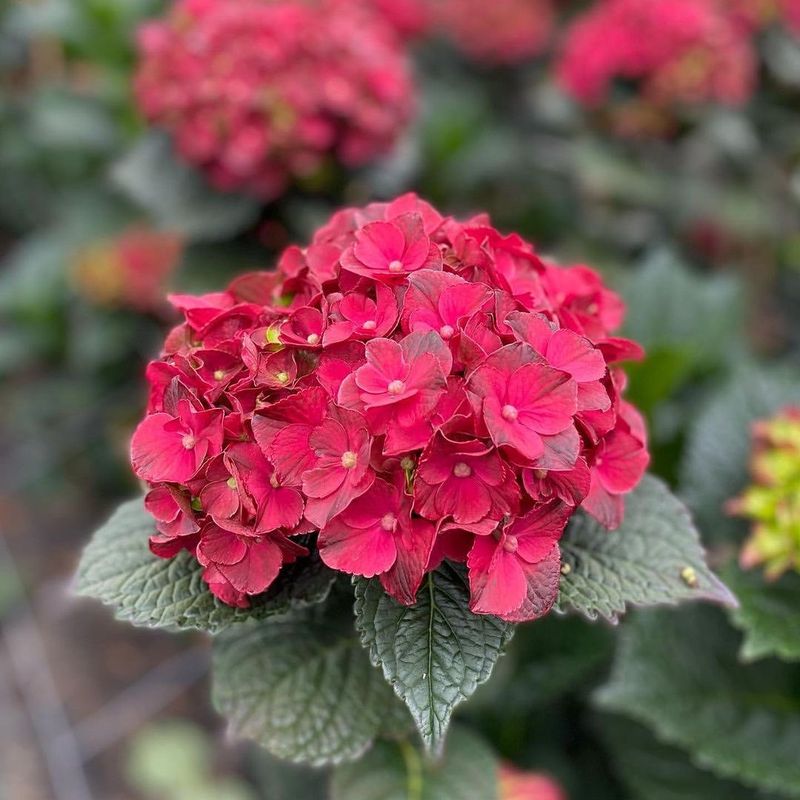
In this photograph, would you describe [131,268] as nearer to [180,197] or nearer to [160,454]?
[180,197]

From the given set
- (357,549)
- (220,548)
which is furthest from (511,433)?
(220,548)

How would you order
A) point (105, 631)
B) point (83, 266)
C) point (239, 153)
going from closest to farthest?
point (239, 153) → point (83, 266) → point (105, 631)

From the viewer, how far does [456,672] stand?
661mm

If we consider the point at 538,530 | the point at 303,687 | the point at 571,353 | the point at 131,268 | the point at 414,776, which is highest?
the point at 571,353

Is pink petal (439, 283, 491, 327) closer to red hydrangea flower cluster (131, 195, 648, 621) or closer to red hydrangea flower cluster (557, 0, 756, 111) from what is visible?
red hydrangea flower cluster (131, 195, 648, 621)

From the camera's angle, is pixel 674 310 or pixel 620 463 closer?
pixel 620 463

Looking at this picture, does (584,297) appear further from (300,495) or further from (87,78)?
(87,78)

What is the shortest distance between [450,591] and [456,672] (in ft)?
0.23

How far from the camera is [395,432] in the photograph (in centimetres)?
62

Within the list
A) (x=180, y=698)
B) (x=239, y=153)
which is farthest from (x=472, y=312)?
(x=180, y=698)

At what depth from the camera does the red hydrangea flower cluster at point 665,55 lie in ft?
5.44

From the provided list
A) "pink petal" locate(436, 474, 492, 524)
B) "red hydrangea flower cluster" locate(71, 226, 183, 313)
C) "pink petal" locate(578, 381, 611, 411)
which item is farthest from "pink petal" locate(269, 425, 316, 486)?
"red hydrangea flower cluster" locate(71, 226, 183, 313)

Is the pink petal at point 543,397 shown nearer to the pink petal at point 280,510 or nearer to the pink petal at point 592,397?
the pink petal at point 592,397

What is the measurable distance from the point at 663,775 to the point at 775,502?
1.54 feet
